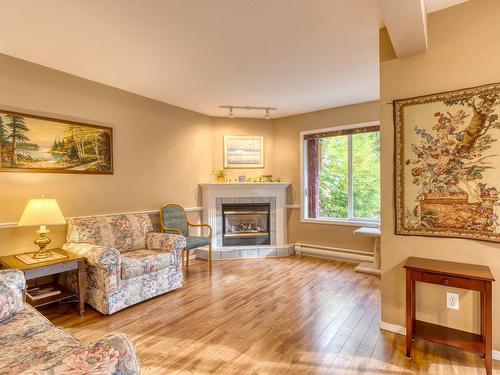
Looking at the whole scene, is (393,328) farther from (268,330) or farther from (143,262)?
(143,262)

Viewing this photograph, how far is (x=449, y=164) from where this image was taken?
2.08m

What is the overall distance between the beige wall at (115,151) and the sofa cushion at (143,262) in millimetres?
792

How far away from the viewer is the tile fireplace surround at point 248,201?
4.75 meters

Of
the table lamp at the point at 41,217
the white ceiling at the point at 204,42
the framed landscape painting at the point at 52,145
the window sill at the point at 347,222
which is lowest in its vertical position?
the window sill at the point at 347,222

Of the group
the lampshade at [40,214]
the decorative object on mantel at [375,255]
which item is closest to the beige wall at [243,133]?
the decorative object on mantel at [375,255]

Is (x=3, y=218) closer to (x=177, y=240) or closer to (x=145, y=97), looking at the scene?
(x=177, y=240)

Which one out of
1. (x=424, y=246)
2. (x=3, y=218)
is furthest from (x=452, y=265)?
(x=3, y=218)

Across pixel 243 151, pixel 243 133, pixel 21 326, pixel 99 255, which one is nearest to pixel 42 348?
pixel 21 326

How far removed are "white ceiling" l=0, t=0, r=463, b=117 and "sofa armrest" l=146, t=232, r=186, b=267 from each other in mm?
1923

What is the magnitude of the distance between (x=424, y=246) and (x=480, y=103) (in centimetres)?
112

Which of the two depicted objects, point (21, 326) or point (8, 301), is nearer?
point (21, 326)

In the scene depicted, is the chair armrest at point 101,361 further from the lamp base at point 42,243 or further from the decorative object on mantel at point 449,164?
the lamp base at point 42,243

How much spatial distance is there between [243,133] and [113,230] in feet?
9.25

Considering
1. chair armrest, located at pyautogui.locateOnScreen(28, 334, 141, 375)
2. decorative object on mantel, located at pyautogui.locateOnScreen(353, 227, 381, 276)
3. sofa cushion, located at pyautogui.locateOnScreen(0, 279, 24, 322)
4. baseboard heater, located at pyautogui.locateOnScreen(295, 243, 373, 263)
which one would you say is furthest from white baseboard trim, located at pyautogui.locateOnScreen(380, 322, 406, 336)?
sofa cushion, located at pyautogui.locateOnScreen(0, 279, 24, 322)
